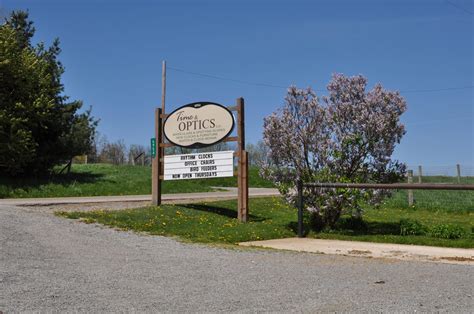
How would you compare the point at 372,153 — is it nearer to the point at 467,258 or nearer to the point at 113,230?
the point at 467,258

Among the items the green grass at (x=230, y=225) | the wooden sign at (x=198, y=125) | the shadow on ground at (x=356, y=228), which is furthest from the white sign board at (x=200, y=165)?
the shadow on ground at (x=356, y=228)

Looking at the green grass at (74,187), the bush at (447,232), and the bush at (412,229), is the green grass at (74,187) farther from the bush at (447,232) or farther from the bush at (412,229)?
the bush at (447,232)

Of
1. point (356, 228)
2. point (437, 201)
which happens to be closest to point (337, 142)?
point (356, 228)

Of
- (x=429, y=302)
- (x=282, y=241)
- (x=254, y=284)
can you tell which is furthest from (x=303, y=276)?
(x=282, y=241)

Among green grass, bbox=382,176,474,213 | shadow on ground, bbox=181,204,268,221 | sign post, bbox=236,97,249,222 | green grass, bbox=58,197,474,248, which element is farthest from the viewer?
green grass, bbox=382,176,474,213

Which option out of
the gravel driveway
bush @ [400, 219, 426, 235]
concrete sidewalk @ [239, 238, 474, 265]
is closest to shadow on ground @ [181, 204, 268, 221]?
concrete sidewalk @ [239, 238, 474, 265]

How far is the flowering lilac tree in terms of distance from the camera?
12.0m

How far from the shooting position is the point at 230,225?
13.6 m

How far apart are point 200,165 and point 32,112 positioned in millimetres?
13920

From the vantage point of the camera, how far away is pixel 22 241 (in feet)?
32.3

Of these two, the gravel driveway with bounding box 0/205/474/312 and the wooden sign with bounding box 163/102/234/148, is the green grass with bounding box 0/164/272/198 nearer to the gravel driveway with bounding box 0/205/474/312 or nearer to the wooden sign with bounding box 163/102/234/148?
the wooden sign with bounding box 163/102/234/148

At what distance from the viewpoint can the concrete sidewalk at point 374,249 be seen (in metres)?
9.54

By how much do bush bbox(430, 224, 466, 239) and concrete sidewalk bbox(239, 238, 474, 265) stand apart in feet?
3.95

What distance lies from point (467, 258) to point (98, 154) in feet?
205
